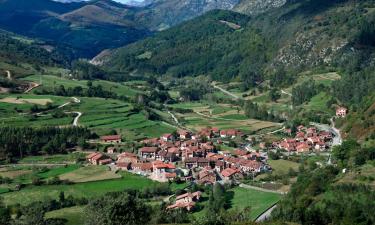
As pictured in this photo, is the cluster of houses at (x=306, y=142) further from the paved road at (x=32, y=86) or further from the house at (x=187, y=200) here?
the paved road at (x=32, y=86)

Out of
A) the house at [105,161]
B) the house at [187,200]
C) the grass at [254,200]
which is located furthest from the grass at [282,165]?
the house at [105,161]

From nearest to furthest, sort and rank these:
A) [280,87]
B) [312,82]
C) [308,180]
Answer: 1. [308,180]
2. [312,82]
3. [280,87]

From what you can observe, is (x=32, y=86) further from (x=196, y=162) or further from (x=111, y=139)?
Result: (x=196, y=162)

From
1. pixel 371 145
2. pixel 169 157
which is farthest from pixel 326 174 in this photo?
pixel 169 157

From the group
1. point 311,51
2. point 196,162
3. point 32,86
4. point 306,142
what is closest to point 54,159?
point 196,162

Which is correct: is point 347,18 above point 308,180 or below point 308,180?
above

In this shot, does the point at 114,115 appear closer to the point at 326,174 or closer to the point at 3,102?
the point at 3,102

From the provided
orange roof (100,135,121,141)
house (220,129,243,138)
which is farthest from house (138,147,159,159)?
house (220,129,243,138)
